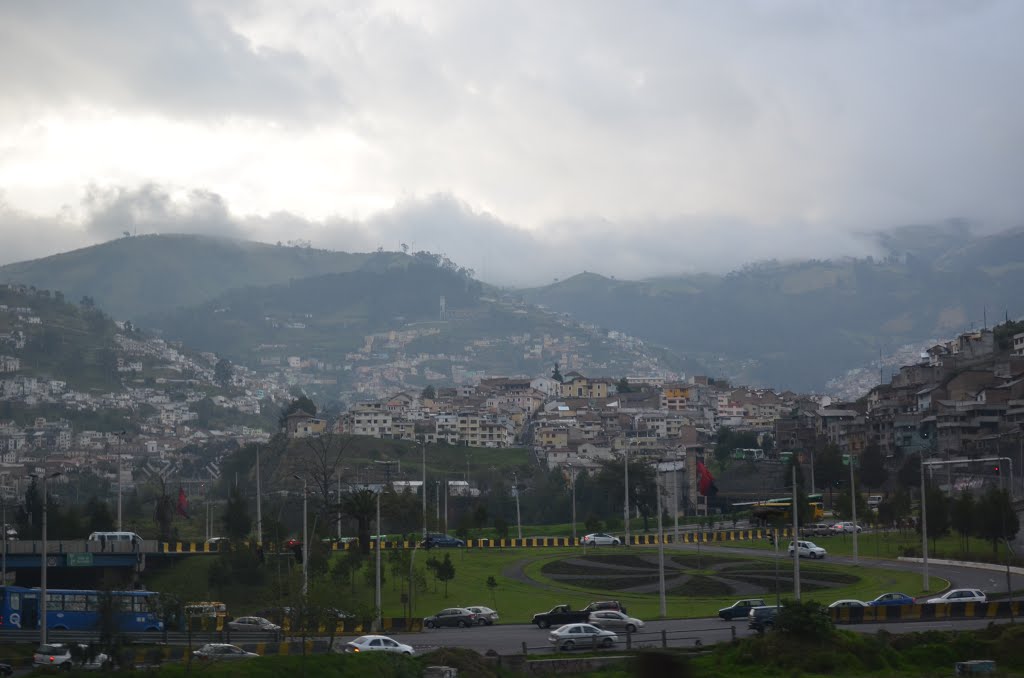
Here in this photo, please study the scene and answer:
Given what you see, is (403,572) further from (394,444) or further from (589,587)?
(394,444)

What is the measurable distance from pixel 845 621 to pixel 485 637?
1344cm

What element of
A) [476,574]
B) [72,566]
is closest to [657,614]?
[476,574]

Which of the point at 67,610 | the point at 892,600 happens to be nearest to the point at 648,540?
the point at 892,600

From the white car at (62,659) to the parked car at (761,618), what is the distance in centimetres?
2133

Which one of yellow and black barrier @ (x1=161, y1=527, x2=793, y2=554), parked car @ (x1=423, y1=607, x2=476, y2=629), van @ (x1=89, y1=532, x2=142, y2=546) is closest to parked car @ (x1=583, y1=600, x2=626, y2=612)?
parked car @ (x1=423, y1=607, x2=476, y2=629)

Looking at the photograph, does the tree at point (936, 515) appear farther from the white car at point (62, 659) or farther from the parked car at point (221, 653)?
the white car at point (62, 659)

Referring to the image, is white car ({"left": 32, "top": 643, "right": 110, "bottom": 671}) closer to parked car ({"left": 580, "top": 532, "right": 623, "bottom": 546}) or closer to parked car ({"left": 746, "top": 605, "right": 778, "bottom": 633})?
parked car ({"left": 746, "top": 605, "right": 778, "bottom": 633})

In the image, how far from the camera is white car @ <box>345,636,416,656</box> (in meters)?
38.9

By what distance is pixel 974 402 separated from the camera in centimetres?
11469

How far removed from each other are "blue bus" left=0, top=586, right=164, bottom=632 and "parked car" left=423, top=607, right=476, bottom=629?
10.6m

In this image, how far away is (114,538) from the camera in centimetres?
6650

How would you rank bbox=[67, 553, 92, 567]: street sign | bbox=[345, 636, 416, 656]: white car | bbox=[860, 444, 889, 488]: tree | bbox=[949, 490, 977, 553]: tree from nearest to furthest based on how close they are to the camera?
bbox=[345, 636, 416, 656]: white car < bbox=[67, 553, 92, 567]: street sign < bbox=[949, 490, 977, 553]: tree < bbox=[860, 444, 889, 488]: tree

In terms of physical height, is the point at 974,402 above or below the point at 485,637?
above

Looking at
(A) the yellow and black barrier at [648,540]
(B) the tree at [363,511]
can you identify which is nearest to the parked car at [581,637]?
(B) the tree at [363,511]
